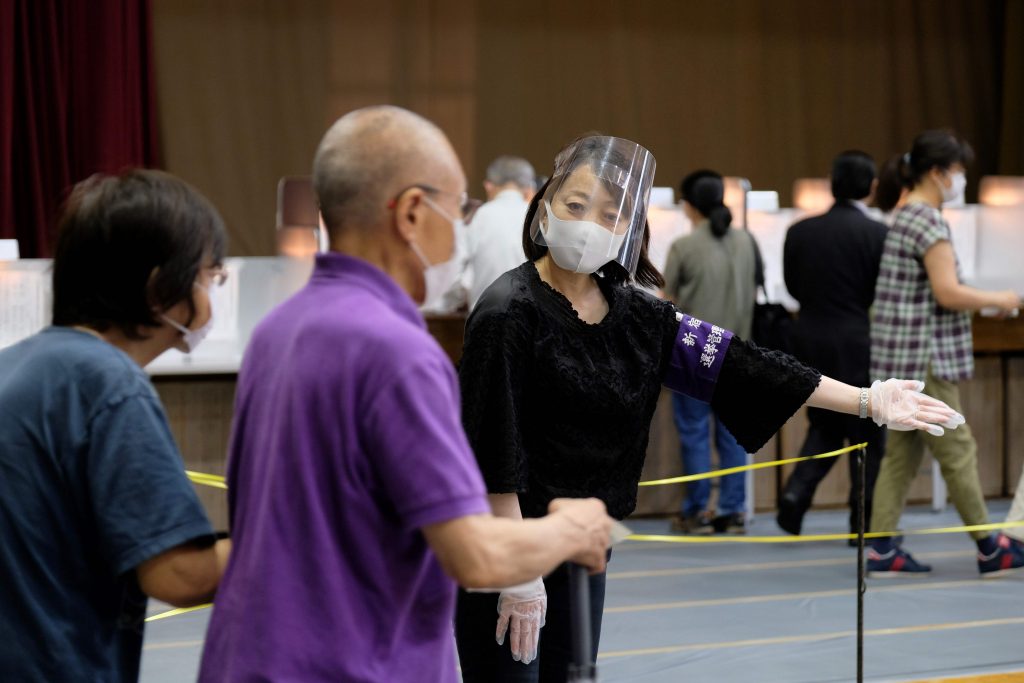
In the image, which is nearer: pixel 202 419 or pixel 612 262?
pixel 612 262

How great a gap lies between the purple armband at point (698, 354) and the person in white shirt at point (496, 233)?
10.6 feet

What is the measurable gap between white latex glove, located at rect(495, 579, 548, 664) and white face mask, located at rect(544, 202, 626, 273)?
55 cm

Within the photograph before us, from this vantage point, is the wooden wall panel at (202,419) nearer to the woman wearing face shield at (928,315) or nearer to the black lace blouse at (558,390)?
the woman wearing face shield at (928,315)

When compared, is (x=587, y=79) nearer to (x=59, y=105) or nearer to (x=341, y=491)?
(x=59, y=105)

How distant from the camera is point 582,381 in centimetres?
228

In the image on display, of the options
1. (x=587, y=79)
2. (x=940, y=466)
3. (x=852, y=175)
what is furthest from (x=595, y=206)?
(x=587, y=79)

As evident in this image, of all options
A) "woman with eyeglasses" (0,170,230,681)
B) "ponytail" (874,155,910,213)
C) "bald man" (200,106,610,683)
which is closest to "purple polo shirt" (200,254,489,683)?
"bald man" (200,106,610,683)

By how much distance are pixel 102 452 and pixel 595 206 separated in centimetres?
112

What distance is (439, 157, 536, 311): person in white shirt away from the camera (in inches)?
226

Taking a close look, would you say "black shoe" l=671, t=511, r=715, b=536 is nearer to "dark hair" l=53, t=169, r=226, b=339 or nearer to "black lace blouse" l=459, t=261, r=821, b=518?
"black lace blouse" l=459, t=261, r=821, b=518

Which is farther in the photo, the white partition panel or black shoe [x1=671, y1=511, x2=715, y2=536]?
the white partition panel

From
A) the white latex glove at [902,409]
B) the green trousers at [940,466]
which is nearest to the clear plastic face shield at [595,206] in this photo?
the white latex glove at [902,409]

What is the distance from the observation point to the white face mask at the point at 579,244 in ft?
7.73

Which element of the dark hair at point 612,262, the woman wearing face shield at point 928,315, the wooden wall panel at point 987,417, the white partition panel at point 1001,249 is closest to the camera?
the dark hair at point 612,262
